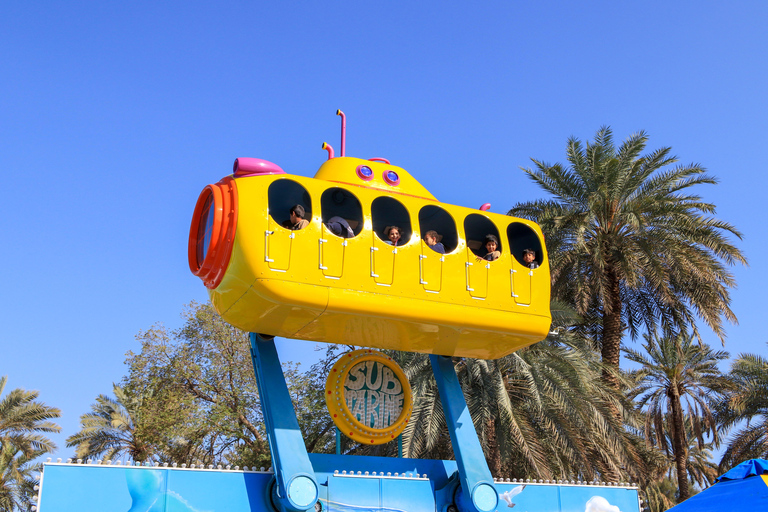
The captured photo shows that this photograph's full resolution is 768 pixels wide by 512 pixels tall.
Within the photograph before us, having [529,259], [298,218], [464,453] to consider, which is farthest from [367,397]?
[529,259]

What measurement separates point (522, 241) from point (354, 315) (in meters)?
3.24

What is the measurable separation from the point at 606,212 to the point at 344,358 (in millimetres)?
12084

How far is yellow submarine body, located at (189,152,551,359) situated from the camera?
9.10 metres

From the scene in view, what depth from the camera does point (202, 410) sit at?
25484 millimetres

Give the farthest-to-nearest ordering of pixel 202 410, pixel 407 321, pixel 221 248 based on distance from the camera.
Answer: pixel 202 410 → pixel 407 321 → pixel 221 248

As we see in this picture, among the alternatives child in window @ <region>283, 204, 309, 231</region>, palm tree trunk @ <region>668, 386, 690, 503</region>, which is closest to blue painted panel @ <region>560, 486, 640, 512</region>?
child in window @ <region>283, 204, 309, 231</region>

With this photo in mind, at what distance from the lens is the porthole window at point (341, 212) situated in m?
9.80

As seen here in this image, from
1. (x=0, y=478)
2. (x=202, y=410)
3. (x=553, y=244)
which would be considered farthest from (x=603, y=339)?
(x=0, y=478)

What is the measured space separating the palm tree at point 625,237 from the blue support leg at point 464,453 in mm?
8944

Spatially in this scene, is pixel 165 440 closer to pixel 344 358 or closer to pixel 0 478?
pixel 0 478

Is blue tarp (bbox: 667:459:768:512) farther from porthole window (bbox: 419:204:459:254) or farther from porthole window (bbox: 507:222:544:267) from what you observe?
porthole window (bbox: 507:222:544:267)

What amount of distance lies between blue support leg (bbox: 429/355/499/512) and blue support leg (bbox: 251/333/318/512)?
2364 mm

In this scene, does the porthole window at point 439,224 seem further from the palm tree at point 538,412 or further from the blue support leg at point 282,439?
the palm tree at point 538,412

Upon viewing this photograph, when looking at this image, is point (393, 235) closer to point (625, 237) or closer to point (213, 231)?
point (213, 231)
